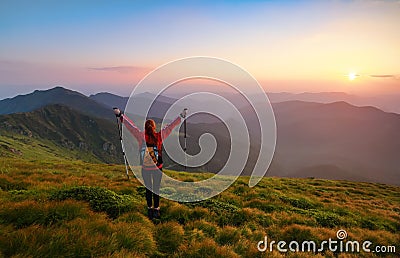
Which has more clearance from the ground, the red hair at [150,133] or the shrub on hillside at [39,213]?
the red hair at [150,133]

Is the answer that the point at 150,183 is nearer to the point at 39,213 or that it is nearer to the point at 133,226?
the point at 133,226

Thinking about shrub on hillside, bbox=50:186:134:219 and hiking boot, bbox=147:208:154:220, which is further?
hiking boot, bbox=147:208:154:220

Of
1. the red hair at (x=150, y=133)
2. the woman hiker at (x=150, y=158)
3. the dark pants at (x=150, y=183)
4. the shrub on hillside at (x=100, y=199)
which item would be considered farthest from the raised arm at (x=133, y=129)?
the shrub on hillside at (x=100, y=199)

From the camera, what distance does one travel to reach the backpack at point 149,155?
857 cm

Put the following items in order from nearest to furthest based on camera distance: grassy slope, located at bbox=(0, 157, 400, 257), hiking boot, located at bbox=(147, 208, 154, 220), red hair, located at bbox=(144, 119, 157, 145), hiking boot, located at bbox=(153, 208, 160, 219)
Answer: grassy slope, located at bbox=(0, 157, 400, 257)
hiking boot, located at bbox=(147, 208, 154, 220)
hiking boot, located at bbox=(153, 208, 160, 219)
red hair, located at bbox=(144, 119, 157, 145)

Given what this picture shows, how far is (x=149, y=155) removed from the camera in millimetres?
8562

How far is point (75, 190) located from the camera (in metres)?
8.46

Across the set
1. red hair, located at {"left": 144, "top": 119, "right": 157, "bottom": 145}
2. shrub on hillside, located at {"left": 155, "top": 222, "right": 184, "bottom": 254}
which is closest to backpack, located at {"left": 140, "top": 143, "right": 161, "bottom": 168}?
red hair, located at {"left": 144, "top": 119, "right": 157, "bottom": 145}

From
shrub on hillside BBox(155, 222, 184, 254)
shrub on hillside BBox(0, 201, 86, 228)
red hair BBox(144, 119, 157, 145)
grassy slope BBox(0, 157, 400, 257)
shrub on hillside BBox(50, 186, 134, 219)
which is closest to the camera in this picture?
grassy slope BBox(0, 157, 400, 257)

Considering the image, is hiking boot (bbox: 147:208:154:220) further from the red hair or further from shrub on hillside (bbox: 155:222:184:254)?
the red hair

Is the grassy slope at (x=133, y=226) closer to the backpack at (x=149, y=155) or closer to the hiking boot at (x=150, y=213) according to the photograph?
the hiking boot at (x=150, y=213)

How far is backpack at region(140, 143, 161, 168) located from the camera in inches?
337

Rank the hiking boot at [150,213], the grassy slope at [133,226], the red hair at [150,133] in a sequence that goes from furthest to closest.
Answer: the red hair at [150,133] → the hiking boot at [150,213] → the grassy slope at [133,226]

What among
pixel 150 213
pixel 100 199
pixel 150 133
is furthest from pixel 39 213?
pixel 150 133
